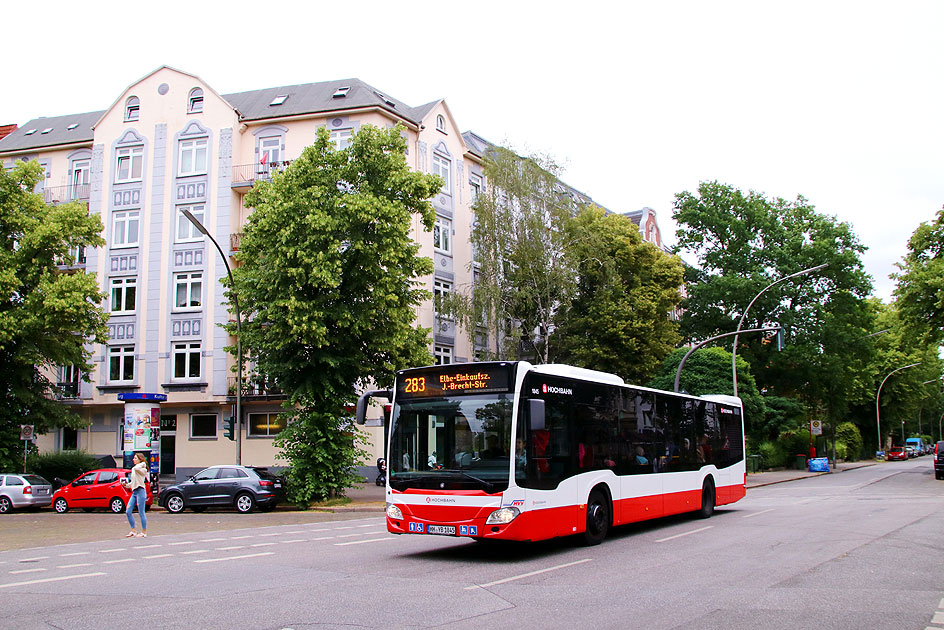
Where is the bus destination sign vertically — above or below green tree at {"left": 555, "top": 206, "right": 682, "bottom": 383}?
below

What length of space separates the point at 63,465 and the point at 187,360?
23.1ft

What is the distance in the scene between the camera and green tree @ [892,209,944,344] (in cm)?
3609

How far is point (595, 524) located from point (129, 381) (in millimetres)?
31510

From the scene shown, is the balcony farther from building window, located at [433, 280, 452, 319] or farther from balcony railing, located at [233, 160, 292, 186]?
building window, located at [433, 280, 452, 319]

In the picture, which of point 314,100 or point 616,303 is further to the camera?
point 616,303

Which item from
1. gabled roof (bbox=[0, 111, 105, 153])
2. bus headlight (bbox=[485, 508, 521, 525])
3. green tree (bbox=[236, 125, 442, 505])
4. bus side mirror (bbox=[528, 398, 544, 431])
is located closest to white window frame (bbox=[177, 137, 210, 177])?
gabled roof (bbox=[0, 111, 105, 153])

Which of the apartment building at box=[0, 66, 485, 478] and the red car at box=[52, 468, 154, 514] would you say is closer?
the red car at box=[52, 468, 154, 514]

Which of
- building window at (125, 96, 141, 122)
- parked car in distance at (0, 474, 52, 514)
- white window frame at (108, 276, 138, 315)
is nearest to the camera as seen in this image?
parked car in distance at (0, 474, 52, 514)

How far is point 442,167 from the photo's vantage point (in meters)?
41.2

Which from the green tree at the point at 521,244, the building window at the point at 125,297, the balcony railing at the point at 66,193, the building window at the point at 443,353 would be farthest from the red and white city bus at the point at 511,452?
the balcony railing at the point at 66,193

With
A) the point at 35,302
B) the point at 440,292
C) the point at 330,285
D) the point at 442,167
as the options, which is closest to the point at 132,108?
the point at 442,167

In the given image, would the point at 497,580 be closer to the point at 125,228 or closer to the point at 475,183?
the point at 475,183

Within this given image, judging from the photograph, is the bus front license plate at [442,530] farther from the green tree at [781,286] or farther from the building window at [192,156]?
the green tree at [781,286]

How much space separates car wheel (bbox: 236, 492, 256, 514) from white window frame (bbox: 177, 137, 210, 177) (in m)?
19.5
